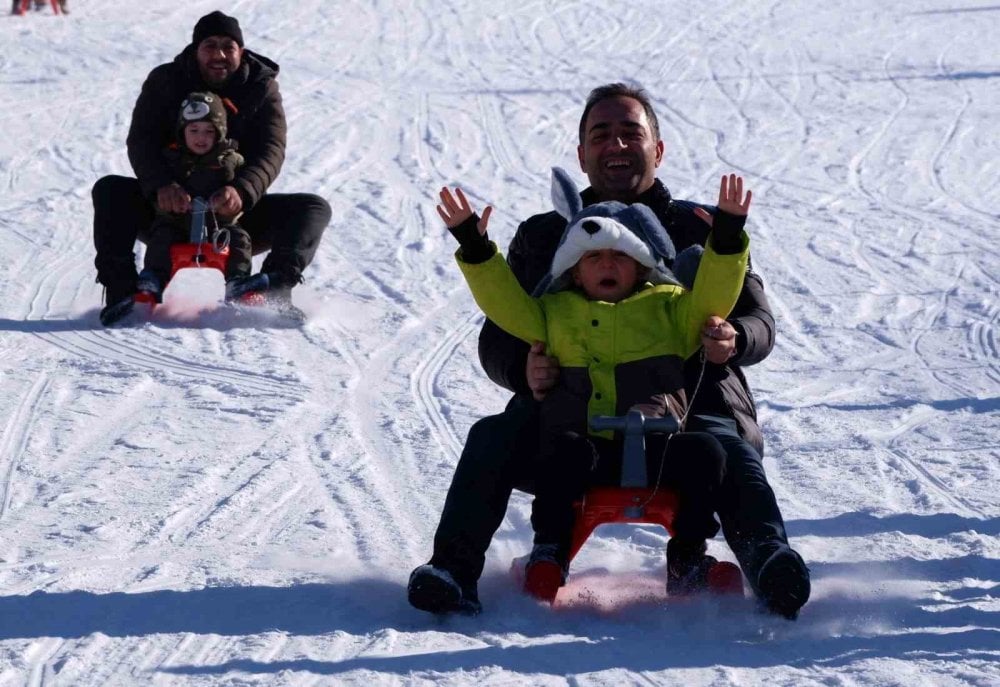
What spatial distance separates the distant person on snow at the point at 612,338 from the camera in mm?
3551

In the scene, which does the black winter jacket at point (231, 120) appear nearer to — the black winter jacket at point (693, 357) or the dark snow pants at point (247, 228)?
the dark snow pants at point (247, 228)

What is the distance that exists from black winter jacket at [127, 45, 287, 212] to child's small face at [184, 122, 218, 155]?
118 millimetres

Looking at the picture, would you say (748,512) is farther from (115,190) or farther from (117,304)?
(115,190)

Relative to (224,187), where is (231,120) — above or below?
above

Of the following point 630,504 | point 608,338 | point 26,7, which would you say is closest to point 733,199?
point 608,338

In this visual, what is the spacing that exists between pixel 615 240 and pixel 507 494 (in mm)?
639

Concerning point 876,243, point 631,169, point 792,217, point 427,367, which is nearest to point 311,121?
point 792,217

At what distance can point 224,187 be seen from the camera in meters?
6.67

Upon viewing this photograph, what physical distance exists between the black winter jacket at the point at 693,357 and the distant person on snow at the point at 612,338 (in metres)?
0.11

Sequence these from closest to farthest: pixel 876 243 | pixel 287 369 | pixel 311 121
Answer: pixel 287 369 → pixel 876 243 → pixel 311 121

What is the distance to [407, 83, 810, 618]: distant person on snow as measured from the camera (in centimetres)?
343

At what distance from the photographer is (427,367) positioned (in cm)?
615

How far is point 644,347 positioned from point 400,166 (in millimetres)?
6869

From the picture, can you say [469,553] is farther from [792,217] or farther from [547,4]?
[547,4]
